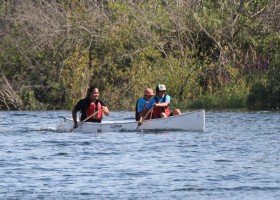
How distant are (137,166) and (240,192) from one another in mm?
3335

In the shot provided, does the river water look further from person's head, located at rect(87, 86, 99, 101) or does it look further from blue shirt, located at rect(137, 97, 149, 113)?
person's head, located at rect(87, 86, 99, 101)

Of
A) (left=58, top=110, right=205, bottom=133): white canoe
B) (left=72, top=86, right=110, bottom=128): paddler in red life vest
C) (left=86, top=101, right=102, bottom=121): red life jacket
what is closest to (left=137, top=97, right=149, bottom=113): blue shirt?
(left=58, top=110, right=205, bottom=133): white canoe

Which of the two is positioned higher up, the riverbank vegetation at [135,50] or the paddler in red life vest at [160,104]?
the riverbank vegetation at [135,50]

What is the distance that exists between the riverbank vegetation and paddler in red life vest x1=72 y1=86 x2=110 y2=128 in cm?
1030

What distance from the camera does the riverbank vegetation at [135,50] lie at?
3759 cm

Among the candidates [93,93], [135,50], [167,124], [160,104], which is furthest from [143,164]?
[135,50]

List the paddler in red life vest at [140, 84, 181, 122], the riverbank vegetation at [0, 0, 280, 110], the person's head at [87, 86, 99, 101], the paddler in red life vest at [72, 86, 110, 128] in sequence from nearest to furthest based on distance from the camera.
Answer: the paddler in red life vest at [140, 84, 181, 122] → the person's head at [87, 86, 99, 101] → the paddler in red life vest at [72, 86, 110, 128] → the riverbank vegetation at [0, 0, 280, 110]

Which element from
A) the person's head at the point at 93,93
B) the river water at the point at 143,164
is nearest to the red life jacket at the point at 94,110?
the person's head at the point at 93,93

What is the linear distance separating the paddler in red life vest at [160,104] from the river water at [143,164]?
0.77 metres

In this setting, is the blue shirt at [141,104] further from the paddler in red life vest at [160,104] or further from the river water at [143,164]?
the river water at [143,164]

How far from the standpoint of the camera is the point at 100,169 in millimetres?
17562

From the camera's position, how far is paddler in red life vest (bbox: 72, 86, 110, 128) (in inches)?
1029

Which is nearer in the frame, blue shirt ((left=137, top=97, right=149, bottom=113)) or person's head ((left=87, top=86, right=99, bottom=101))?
person's head ((left=87, top=86, right=99, bottom=101))

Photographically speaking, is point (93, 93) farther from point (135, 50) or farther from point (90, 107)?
point (135, 50)
